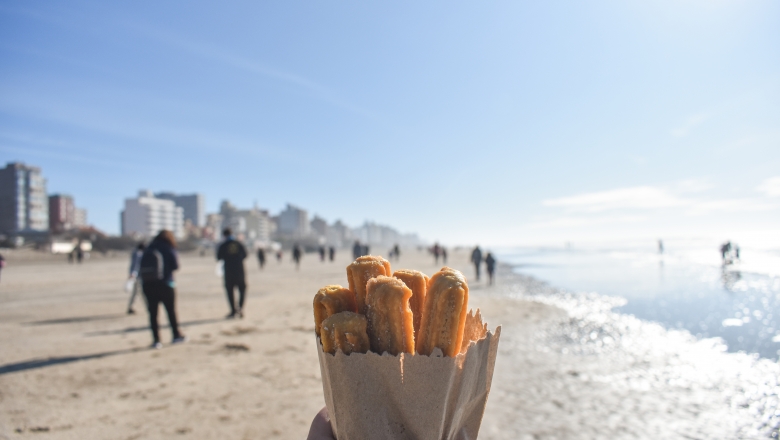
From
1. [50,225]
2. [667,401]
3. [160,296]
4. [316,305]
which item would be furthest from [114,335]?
[50,225]

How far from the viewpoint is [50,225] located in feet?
346

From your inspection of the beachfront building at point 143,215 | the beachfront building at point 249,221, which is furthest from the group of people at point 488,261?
the beachfront building at point 249,221

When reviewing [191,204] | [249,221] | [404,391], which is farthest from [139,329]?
[191,204]

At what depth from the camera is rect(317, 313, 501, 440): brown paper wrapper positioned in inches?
49.4

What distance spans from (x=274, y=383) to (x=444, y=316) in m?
4.29

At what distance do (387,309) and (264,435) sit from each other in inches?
125

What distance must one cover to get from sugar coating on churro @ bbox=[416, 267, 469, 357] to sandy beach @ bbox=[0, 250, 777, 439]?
9.94 feet

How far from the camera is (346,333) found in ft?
4.03

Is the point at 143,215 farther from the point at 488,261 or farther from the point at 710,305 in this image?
the point at 710,305

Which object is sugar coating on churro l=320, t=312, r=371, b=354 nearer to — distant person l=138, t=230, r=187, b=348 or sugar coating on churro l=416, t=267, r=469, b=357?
sugar coating on churro l=416, t=267, r=469, b=357

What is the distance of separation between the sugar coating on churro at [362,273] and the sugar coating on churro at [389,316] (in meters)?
0.08

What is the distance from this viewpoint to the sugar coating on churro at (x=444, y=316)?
1.19 meters

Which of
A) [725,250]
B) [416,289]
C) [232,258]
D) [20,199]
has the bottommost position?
[725,250]

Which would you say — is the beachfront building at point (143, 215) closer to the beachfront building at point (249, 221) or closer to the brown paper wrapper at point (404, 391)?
the beachfront building at point (249, 221)
